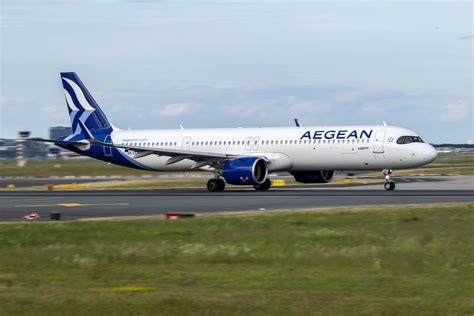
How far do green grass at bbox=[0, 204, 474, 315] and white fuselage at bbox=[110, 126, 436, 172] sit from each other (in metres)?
19.6

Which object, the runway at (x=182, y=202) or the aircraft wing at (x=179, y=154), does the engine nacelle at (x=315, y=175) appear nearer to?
the aircraft wing at (x=179, y=154)

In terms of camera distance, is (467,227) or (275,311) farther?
(467,227)

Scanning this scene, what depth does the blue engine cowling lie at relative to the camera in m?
50.1

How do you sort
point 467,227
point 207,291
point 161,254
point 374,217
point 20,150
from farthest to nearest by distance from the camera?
point 20,150 < point 374,217 < point 467,227 < point 161,254 < point 207,291

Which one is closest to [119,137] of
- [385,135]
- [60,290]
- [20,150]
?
[385,135]

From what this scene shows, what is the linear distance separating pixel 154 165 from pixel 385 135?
15.7 metres

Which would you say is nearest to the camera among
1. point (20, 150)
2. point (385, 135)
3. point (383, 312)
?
point (383, 312)

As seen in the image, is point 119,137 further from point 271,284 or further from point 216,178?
point 271,284

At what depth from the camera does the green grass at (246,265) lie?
1434cm

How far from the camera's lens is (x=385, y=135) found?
50.1m

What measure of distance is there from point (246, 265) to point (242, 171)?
3070cm

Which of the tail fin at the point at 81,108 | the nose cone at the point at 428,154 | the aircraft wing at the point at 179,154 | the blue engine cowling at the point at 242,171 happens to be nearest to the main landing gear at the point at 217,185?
the aircraft wing at the point at 179,154

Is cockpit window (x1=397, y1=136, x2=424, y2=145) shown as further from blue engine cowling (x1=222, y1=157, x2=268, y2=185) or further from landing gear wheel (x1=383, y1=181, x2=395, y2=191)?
blue engine cowling (x1=222, y1=157, x2=268, y2=185)

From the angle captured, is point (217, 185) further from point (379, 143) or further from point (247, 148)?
point (379, 143)
